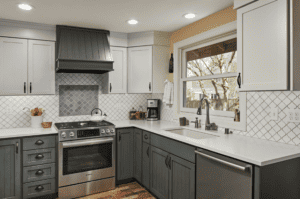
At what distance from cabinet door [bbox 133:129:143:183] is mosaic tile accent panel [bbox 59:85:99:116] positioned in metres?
1.00

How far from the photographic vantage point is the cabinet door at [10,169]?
2582 mm

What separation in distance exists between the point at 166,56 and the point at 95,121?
161 cm

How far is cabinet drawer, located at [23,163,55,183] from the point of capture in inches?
106

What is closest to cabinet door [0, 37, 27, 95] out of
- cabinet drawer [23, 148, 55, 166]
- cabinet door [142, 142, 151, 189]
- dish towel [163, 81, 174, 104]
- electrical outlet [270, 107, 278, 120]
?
cabinet drawer [23, 148, 55, 166]

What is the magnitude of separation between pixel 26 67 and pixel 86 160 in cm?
157

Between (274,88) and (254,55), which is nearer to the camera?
(274,88)

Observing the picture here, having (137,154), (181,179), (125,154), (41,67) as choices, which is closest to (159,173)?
(181,179)

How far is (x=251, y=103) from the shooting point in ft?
7.53

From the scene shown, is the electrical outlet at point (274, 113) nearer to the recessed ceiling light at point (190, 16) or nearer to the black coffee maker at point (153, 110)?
the recessed ceiling light at point (190, 16)

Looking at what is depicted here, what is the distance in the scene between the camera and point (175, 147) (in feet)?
7.69

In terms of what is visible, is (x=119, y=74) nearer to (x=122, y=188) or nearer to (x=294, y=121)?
(x=122, y=188)

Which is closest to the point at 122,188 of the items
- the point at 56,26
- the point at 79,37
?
the point at 79,37

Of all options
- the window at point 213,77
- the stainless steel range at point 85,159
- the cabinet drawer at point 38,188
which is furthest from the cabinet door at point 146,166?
the cabinet drawer at point 38,188

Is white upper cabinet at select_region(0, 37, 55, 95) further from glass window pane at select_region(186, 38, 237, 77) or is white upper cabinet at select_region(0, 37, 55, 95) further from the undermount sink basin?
glass window pane at select_region(186, 38, 237, 77)
